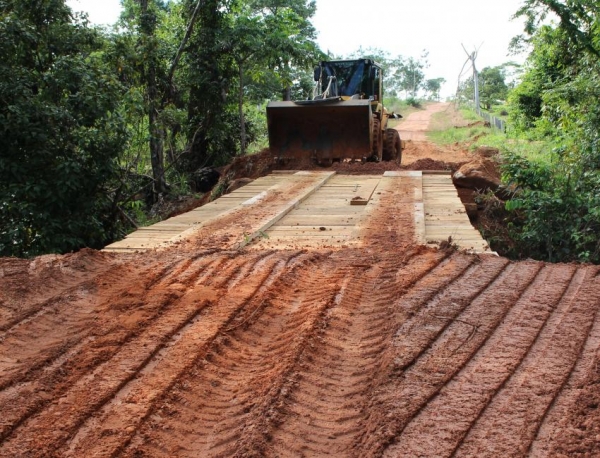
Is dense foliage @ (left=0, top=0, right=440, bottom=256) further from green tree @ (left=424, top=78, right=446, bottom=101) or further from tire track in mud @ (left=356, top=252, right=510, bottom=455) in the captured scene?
green tree @ (left=424, top=78, right=446, bottom=101)

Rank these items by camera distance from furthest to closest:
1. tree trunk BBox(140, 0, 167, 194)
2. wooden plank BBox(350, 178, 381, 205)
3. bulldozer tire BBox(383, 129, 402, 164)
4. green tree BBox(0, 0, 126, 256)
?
bulldozer tire BBox(383, 129, 402, 164) → tree trunk BBox(140, 0, 167, 194) → green tree BBox(0, 0, 126, 256) → wooden plank BBox(350, 178, 381, 205)

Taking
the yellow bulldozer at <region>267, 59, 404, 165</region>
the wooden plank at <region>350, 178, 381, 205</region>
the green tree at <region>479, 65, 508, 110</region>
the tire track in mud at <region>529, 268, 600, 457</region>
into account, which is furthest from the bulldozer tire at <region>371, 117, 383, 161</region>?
the green tree at <region>479, 65, 508, 110</region>

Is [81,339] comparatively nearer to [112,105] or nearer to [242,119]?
[112,105]

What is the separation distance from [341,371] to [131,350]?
119 centimetres

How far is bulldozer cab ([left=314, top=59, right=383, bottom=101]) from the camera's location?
14719mm

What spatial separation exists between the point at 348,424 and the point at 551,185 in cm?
785

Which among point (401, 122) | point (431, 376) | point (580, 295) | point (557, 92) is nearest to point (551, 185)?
point (557, 92)

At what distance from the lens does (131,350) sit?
360 centimetres

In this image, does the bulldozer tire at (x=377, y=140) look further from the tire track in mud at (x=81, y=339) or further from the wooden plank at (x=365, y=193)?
the tire track in mud at (x=81, y=339)

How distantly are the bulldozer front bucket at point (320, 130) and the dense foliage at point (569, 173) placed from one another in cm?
335

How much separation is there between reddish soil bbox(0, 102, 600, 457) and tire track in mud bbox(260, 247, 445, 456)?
10 mm

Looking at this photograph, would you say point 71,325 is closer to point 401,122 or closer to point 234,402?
point 234,402

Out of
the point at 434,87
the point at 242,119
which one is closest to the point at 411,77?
the point at 434,87

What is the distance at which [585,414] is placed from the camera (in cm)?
273
